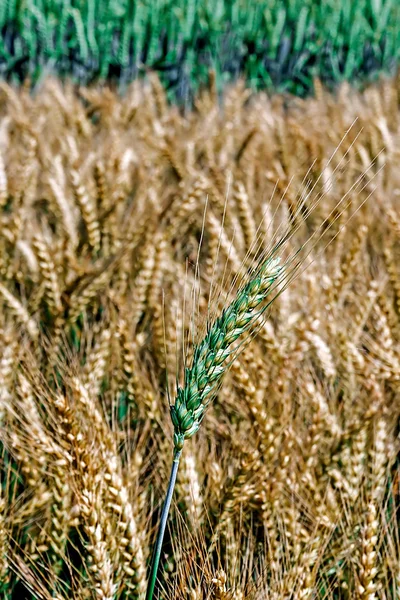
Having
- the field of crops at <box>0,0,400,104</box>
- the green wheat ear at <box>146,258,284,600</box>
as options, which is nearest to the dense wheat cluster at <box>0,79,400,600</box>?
the green wheat ear at <box>146,258,284,600</box>

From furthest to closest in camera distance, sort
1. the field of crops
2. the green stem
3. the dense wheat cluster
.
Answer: the field of crops < the dense wheat cluster < the green stem

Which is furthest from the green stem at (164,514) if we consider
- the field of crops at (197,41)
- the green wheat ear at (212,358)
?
the field of crops at (197,41)

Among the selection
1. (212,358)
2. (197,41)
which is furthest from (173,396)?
(197,41)

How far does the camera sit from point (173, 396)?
3.21 feet

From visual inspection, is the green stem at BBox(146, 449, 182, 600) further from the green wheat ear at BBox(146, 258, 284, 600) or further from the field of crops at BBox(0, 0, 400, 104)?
the field of crops at BBox(0, 0, 400, 104)

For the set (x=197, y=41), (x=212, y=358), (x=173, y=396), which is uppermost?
(x=197, y=41)

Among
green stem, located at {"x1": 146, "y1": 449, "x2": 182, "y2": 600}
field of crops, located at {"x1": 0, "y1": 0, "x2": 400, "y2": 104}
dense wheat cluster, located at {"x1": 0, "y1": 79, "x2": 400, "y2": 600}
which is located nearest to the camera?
green stem, located at {"x1": 146, "y1": 449, "x2": 182, "y2": 600}

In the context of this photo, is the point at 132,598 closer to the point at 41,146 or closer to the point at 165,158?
the point at 165,158

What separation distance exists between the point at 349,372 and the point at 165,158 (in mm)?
999

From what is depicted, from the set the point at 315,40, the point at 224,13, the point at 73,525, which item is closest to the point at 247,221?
the point at 73,525

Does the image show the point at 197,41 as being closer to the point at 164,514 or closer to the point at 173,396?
the point at 173,396

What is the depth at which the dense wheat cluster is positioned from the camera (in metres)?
0.79

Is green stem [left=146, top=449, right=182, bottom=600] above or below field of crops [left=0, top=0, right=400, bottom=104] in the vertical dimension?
below

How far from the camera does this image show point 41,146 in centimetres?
198
